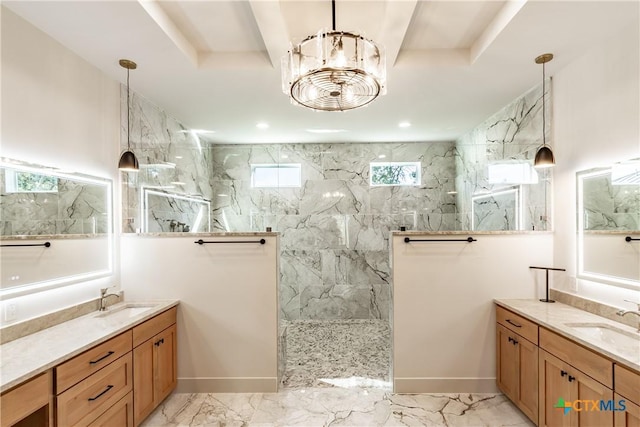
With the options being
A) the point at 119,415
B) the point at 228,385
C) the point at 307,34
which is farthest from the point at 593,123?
the point at 119,415

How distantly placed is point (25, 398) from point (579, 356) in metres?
2.87

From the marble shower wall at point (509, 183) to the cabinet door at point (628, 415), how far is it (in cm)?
169

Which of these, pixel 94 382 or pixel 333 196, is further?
pixel 333 196

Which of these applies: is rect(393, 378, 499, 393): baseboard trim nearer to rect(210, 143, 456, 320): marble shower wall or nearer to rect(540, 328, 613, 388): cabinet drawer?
rect(540, 328, 613, 388): cabinet drawer

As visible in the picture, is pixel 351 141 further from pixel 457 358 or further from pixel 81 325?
pixel 81 325

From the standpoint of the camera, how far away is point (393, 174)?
14.2 feet

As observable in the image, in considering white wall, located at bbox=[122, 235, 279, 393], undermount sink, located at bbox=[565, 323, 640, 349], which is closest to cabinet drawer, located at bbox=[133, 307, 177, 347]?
white wall, located at bbox=[122, 235, 279, 393]

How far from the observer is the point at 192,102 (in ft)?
11.2

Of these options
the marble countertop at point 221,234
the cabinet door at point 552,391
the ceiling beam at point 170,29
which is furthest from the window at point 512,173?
the ceiling beam at point 170,29

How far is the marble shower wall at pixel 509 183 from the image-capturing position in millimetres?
2975

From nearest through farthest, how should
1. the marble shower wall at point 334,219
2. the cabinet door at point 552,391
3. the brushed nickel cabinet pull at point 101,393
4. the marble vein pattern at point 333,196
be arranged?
the brushed nickel cabinet pull at point 101,393, the cabinet door at point 552,391, the marble vein pattern at point 333,196, the marble shower wall at point 334,219

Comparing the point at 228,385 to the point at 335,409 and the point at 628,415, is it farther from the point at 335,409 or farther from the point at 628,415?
the point at 628,415

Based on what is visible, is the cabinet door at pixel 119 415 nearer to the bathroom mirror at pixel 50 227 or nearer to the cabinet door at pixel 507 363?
the bathroom mirror at pixel 50 227

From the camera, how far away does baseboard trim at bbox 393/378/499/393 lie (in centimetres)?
280
